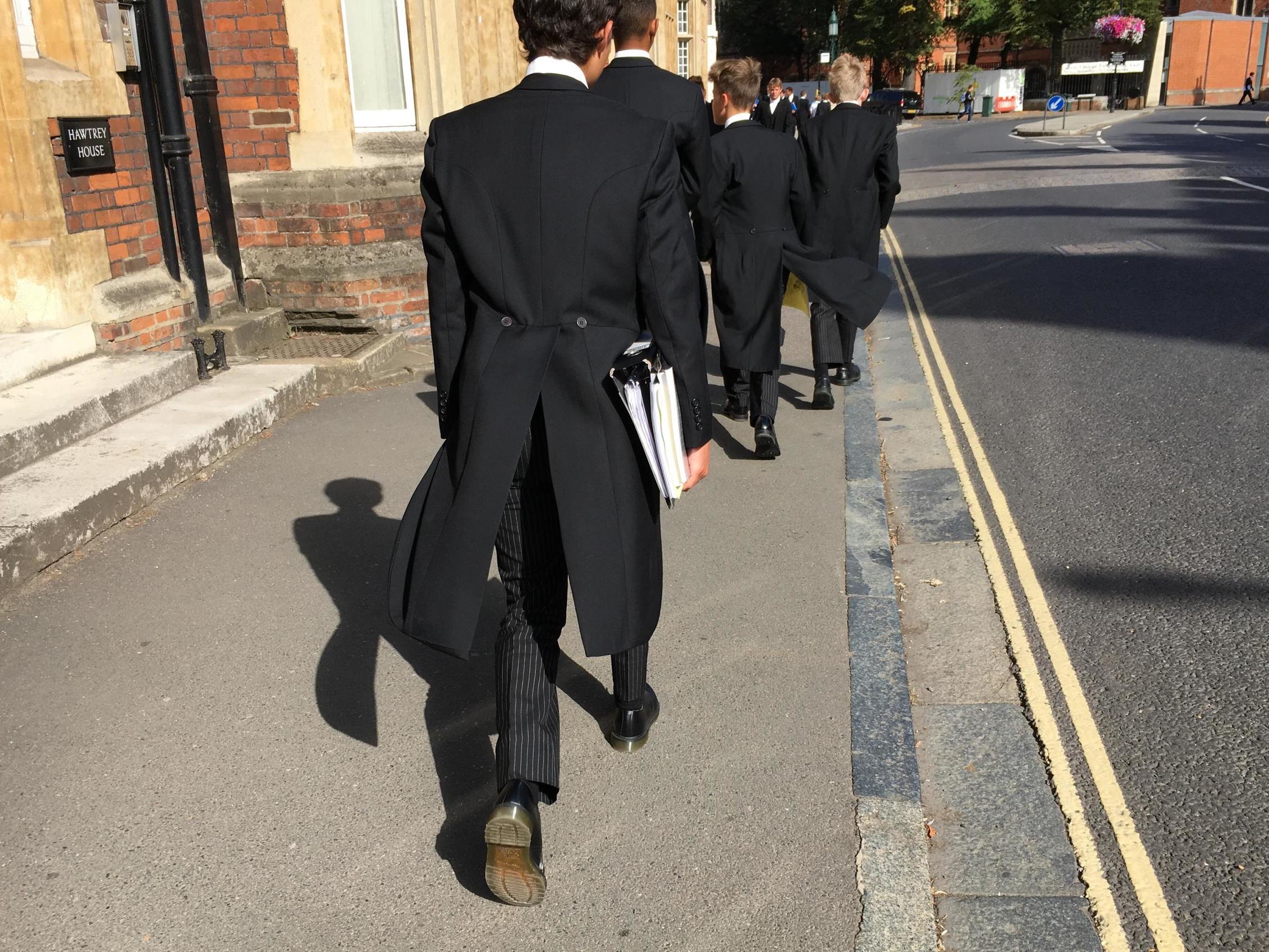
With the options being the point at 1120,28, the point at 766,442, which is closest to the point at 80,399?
the point at 766,442

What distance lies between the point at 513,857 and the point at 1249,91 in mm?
77944

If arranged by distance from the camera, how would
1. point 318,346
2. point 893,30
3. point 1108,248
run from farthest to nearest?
1. point 893,30
2. point 1108,248
3. point 318,346

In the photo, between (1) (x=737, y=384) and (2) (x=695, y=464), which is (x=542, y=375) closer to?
(2) (x=695, y=464)

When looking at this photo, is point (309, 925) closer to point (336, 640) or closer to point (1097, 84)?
point (336, 640)

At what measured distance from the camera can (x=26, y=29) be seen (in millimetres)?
6281

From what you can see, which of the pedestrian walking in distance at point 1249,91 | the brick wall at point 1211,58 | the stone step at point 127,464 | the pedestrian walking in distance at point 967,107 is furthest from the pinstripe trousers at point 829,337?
the brick wall at point 1211,58

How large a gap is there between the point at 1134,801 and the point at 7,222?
19.2ft

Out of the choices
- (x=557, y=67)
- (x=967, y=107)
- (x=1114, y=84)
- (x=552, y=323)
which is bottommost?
(x=967, y=107)

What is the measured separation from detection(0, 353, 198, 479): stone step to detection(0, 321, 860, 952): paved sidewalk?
648mm

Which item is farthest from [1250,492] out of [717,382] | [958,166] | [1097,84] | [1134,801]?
[1097,84]

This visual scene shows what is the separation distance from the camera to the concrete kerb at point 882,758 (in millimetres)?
2705

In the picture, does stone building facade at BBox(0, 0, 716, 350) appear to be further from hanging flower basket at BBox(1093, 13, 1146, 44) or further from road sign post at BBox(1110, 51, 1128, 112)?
hanging flower basket at BBox(1093, 13, 1146, 44)

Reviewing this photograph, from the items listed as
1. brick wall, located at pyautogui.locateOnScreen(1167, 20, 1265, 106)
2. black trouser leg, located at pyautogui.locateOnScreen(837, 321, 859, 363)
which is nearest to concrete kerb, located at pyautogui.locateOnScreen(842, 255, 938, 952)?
black trouser leg, located at pyautogui.locateOnScreen(837, 321, 859, 363)

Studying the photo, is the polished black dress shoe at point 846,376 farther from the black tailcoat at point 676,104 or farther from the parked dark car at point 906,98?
the parked dark car at point 906,98
